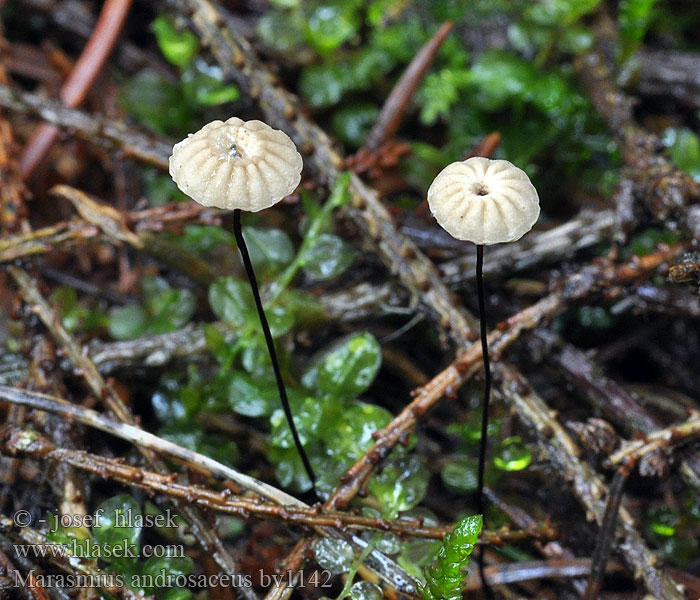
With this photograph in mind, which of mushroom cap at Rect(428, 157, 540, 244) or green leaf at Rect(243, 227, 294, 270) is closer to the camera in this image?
mushroom cap at Rect(428, 157, 540, 244)

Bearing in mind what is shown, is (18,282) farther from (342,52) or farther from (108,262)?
(342,52)

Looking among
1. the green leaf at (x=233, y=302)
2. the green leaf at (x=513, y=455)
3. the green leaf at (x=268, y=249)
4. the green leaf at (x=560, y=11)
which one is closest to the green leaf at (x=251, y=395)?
the green leaf at (x=233, y=302)

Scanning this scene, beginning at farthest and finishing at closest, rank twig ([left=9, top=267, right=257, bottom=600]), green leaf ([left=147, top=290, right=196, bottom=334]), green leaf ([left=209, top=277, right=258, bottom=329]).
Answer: green leaf ([left=147, top=290, right=196, bottom=334]), green leaf ([left=209, top=277, right=258, bottom=329]), twig ([left=9, top=267, right=257, bottom=600])

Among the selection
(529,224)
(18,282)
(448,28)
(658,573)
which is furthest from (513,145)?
(18,282)

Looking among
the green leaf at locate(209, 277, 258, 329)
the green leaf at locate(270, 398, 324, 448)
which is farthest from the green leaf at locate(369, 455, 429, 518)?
the green leaf at locate(209, 277, 258, 329)

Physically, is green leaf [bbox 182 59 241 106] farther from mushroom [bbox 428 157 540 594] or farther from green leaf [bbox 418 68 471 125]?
mushroom [bbox 428 157 540 594]

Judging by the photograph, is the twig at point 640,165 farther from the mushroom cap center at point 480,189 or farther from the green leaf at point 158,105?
the green leaf at point 158,105
